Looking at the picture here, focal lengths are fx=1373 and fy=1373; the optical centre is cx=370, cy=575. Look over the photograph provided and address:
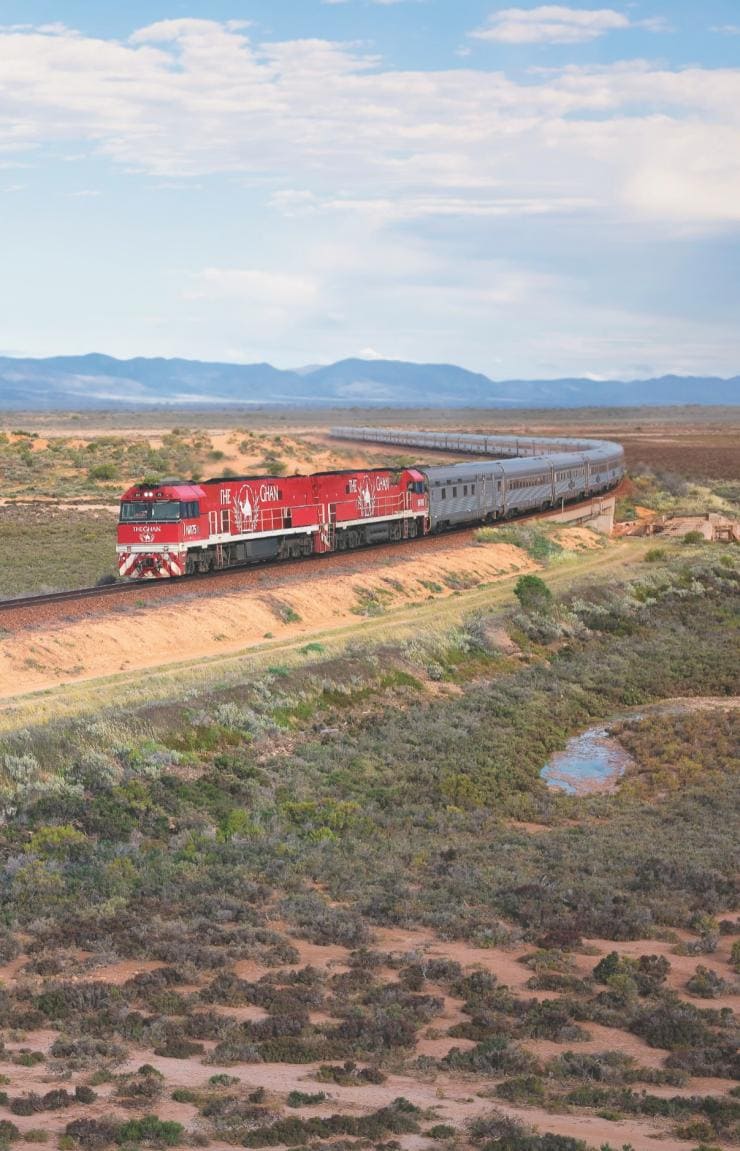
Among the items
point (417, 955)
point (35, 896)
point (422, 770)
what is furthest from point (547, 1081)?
point (422, 770)

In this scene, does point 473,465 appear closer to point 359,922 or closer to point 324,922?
point 359,922

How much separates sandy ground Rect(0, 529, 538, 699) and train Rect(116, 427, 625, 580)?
2.38 metres

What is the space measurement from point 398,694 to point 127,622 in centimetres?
824

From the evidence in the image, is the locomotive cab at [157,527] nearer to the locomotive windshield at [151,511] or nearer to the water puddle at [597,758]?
the locomotive windshield at [151,511]

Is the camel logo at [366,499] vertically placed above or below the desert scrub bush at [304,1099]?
above

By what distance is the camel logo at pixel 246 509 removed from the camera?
48438 mm

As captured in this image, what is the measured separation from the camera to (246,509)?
49094 mm

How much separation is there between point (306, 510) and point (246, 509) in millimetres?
4846

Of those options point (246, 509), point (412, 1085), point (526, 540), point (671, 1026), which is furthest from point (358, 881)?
point (526, 540)

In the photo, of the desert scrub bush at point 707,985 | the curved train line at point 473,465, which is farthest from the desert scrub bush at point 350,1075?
the curved train line at point 473,465

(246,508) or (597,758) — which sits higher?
(246,508)

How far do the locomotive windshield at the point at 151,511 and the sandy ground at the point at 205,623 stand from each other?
A: 9.68ft

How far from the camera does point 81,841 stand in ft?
79.2

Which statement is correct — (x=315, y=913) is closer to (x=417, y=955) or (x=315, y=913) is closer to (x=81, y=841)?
(x=417, y=955)
